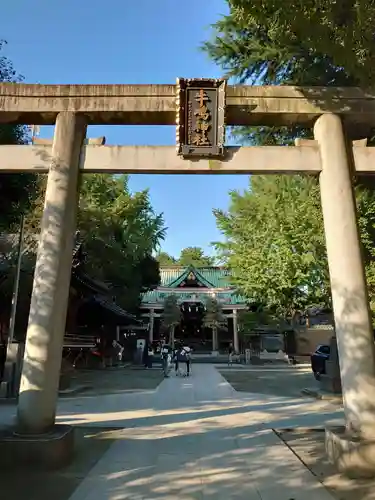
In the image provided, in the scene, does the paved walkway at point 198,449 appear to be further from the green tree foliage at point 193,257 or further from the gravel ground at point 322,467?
the green tree foliage at point 193,257

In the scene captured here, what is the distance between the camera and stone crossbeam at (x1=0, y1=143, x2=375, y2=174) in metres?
6.46

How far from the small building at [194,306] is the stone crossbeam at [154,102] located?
2879 centimetres

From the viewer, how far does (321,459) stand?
5695mm

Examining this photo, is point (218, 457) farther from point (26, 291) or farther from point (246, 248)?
point (246, 248)

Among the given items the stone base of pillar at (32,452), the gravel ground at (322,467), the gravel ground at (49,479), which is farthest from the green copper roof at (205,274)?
the stone base of pillar at (32,452)

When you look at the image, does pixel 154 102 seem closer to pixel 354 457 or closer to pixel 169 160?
pixel 169 160

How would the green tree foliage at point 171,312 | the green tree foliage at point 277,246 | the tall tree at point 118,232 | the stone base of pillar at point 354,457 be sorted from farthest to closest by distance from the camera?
1. the green tree foliage at point 171,312
2. the tall tree at point 118,232
3. the green tree foliage at point 277,246
4. the stone base of pillar at point 354,457

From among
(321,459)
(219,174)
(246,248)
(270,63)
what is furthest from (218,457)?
(246,248)

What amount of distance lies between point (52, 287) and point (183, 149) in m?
2.85

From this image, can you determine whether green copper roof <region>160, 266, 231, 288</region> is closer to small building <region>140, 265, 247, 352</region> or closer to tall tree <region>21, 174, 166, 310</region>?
small building <region>140, 265, 247, 352</region>

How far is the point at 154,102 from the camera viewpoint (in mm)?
6645

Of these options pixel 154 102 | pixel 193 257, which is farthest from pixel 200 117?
pixel 193 257

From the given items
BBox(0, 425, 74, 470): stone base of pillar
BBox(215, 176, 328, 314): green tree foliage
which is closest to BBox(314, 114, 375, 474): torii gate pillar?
BBox(0, 425, 74, 470): stone base of pillar

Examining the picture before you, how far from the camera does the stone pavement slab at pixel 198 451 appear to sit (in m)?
4.54
